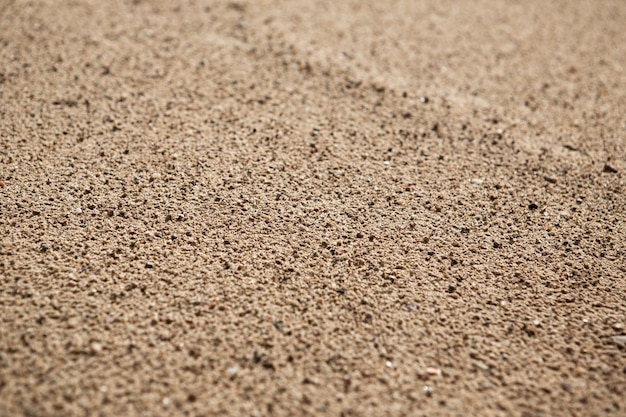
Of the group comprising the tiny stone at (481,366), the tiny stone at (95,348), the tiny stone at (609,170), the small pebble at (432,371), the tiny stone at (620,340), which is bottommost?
the tiny stone at (95,348)

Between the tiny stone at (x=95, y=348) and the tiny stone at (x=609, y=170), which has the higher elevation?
the tiny stone at (x=609, y=170)

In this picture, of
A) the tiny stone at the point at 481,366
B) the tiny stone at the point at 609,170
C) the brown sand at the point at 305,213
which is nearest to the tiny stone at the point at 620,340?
the brown sand at the point at 305,213

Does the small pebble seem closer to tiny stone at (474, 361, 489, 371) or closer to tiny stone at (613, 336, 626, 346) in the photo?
tiny stone at (474, 361, 489, 371)

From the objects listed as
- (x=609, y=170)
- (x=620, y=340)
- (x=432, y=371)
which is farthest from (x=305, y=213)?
(x=609, y=170)

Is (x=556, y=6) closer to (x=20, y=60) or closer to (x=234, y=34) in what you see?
(x=234, y=34)

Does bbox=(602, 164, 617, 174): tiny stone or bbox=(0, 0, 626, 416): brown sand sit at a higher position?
bbox=(602, 164, 617, 174): tiny stone

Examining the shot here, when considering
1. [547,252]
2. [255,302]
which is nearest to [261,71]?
[255,302]

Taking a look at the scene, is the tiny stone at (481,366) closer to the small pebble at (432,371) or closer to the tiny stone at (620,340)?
the small pebble at (432,371)

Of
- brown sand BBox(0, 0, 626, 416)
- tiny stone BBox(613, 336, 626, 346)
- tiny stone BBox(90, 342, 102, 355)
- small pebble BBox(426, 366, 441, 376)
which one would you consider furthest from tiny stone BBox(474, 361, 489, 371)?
tiny stone BBox(90, 342, 102, 355)
